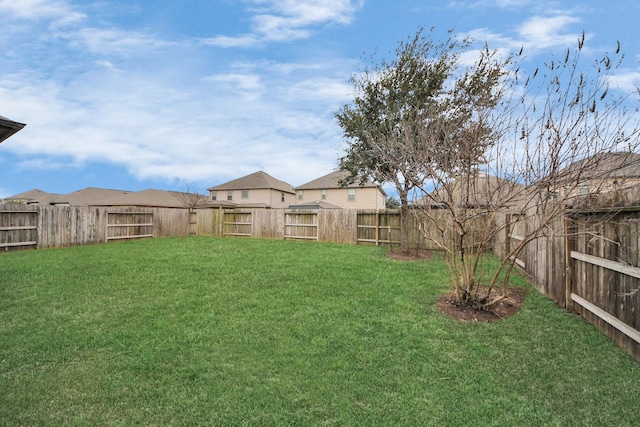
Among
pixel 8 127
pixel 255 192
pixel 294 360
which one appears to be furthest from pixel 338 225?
pixel 255 192

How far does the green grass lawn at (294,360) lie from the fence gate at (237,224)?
11048 millimetres

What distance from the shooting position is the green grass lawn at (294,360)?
2.58m

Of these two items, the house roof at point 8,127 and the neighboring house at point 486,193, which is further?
the neighboring house at point 486,193

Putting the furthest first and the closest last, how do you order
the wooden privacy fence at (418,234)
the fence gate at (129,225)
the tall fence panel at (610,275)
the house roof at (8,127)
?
the fence gate at (129,225), the house roof at (8,127), the wooden privacy fence at (418,234), the tall fence panel at (610,275)

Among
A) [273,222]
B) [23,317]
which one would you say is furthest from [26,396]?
[273,222]

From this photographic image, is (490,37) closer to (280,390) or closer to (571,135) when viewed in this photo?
(571,135)

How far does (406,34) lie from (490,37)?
6.58 metres

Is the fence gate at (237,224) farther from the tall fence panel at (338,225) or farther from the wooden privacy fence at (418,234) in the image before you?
the tall fence panel at (338,225)

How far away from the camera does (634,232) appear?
135 inches

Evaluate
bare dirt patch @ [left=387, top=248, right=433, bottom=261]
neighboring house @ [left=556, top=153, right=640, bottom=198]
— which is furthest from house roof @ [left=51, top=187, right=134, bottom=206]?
neighboring house @ [left=556, top=153, right=640, bottom=198]

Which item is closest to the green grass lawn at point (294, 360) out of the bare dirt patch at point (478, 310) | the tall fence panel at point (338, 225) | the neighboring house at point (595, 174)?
the bare dirt patch at point (478, 310)

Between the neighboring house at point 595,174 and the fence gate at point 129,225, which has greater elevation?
the neighboring house at point 595,174

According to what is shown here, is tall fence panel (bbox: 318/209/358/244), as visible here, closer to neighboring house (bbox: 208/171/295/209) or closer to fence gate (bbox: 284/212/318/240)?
fence gate (bbox: 284/212/318/240)

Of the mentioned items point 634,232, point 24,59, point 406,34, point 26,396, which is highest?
point 406,34
